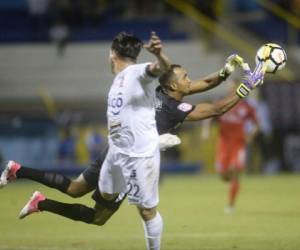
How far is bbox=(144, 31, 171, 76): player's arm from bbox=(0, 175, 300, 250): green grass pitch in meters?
2.72

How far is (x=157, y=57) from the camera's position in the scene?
7457 mm

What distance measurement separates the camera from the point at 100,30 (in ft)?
89.1

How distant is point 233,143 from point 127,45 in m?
7.42

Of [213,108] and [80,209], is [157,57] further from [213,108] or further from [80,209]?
[80,209]

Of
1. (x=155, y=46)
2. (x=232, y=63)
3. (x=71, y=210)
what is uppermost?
(x=155, y=46)

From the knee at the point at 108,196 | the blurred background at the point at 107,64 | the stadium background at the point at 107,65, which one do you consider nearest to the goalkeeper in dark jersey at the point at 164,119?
the knee at the point at 108,196

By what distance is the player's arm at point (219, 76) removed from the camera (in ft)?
29.0

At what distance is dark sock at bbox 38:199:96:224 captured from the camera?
29.4ft

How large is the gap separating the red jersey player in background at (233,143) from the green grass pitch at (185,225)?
58 cm

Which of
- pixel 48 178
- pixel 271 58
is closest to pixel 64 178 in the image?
pixel 48 178

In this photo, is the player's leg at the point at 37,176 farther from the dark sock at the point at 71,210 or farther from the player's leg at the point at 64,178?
the dark sock at the point at 71,210

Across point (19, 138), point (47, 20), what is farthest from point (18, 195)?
A: point (47, 20)

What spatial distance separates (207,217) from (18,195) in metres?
5.21

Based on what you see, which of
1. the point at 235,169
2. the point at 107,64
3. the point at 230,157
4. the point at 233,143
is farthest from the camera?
the point at 107,64
